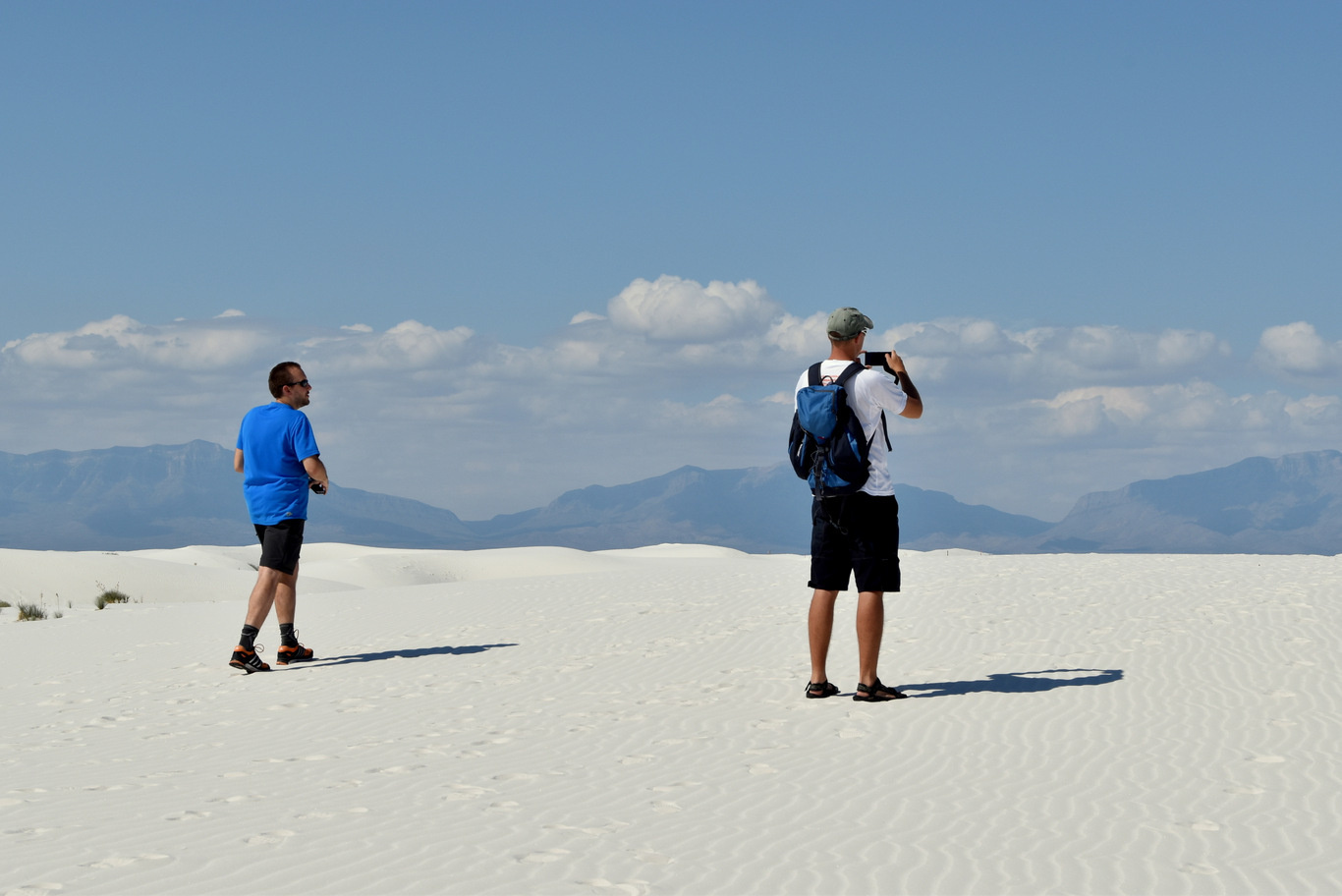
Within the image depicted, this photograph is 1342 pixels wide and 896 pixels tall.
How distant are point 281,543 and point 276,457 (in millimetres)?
656

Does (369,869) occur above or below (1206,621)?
below

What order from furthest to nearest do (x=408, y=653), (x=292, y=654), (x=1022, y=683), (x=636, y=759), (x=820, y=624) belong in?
(x=408, y=653) → (x=292, y=654) → (x=1022, y=683) → (x=820, y=624) → (x=636, y=759)

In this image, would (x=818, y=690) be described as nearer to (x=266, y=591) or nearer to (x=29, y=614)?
(x=266, y=591)

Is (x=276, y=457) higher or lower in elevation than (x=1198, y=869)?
higher

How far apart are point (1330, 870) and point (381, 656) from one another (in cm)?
776

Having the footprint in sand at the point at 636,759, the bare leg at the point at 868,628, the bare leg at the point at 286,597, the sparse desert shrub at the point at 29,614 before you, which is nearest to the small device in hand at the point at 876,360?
the bare leg at the point at 868,628

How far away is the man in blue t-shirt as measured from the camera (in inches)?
366

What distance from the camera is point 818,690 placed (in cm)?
759

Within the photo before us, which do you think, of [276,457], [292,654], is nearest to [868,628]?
[276,457]

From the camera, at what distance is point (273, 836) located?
4578 mm

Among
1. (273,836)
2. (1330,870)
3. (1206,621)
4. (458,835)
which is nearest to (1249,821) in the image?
(1330,870)

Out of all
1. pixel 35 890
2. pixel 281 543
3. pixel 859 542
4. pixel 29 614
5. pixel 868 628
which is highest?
pixel 859 542

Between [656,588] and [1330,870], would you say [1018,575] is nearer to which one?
[656,588]

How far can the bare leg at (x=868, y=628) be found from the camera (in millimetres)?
7238
